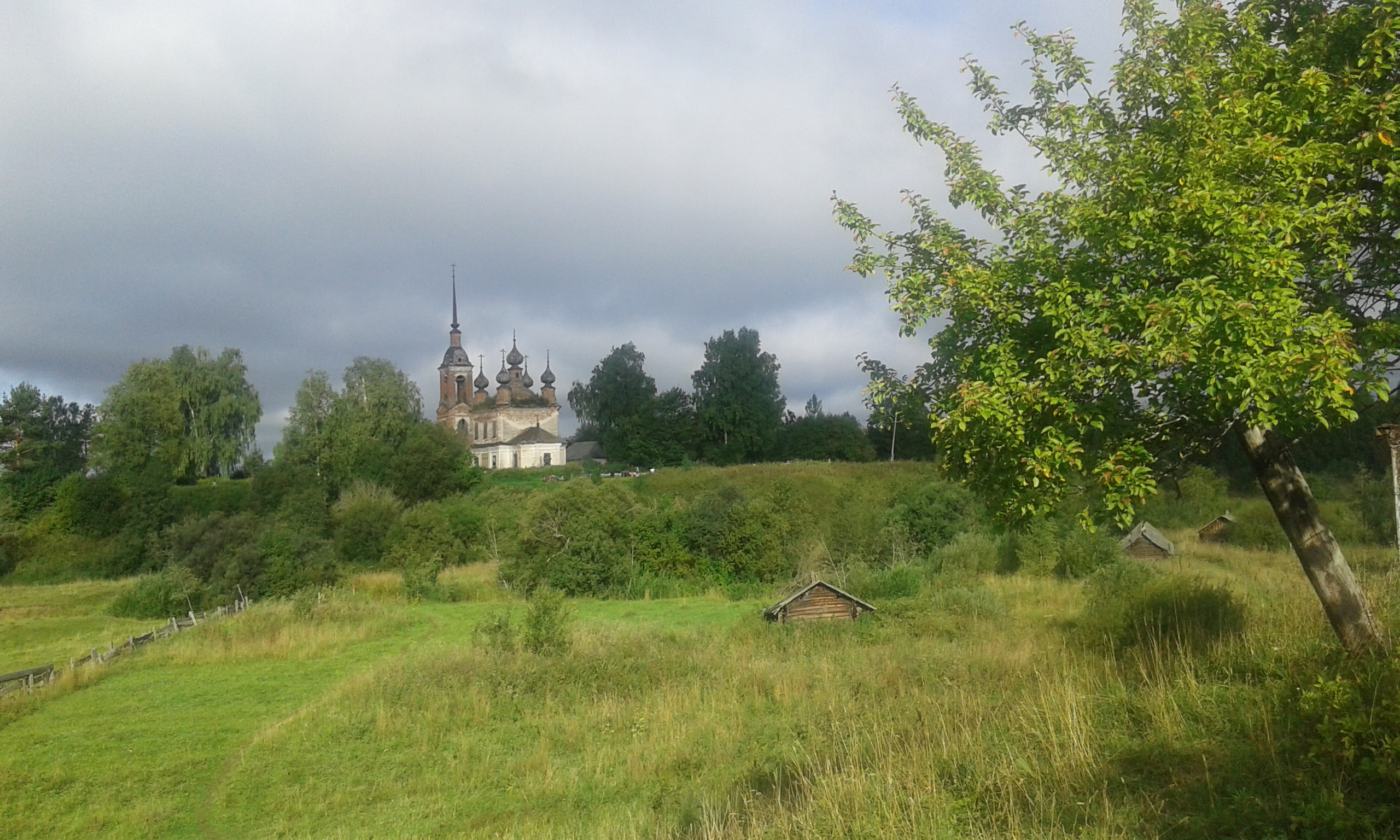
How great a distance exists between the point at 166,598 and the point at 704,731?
30.8m

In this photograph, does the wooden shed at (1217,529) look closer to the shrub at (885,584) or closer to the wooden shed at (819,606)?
the shrub at (885,584)

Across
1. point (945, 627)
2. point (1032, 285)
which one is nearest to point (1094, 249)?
point (1032, 285)

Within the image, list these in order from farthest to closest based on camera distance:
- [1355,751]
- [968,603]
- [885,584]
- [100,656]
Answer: [885,584]
[100,656]
[968,603]
[1355,751]

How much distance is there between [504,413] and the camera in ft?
256

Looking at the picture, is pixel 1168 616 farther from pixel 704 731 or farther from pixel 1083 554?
pixel 1083 554

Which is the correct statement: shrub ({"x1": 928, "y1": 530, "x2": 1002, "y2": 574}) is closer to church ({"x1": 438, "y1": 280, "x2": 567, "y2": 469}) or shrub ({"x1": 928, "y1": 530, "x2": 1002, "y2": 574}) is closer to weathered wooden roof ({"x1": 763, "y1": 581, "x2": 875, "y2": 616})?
weathered wooden roof ({"x1": 763, "y1": 581, "x2": 875, "y2": 616})

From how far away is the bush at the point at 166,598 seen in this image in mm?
33188

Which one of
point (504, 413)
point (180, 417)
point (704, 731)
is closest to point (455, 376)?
point (504, 413)

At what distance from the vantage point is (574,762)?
35.3ft

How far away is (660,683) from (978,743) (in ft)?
30.2

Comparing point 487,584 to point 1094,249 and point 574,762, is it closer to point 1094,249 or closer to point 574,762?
point 574,762

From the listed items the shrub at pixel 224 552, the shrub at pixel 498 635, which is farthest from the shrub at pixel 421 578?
the shrub at pixel 498 635

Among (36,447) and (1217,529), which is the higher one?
(36,447)

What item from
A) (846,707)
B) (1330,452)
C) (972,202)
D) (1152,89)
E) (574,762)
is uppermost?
(1152,89)
